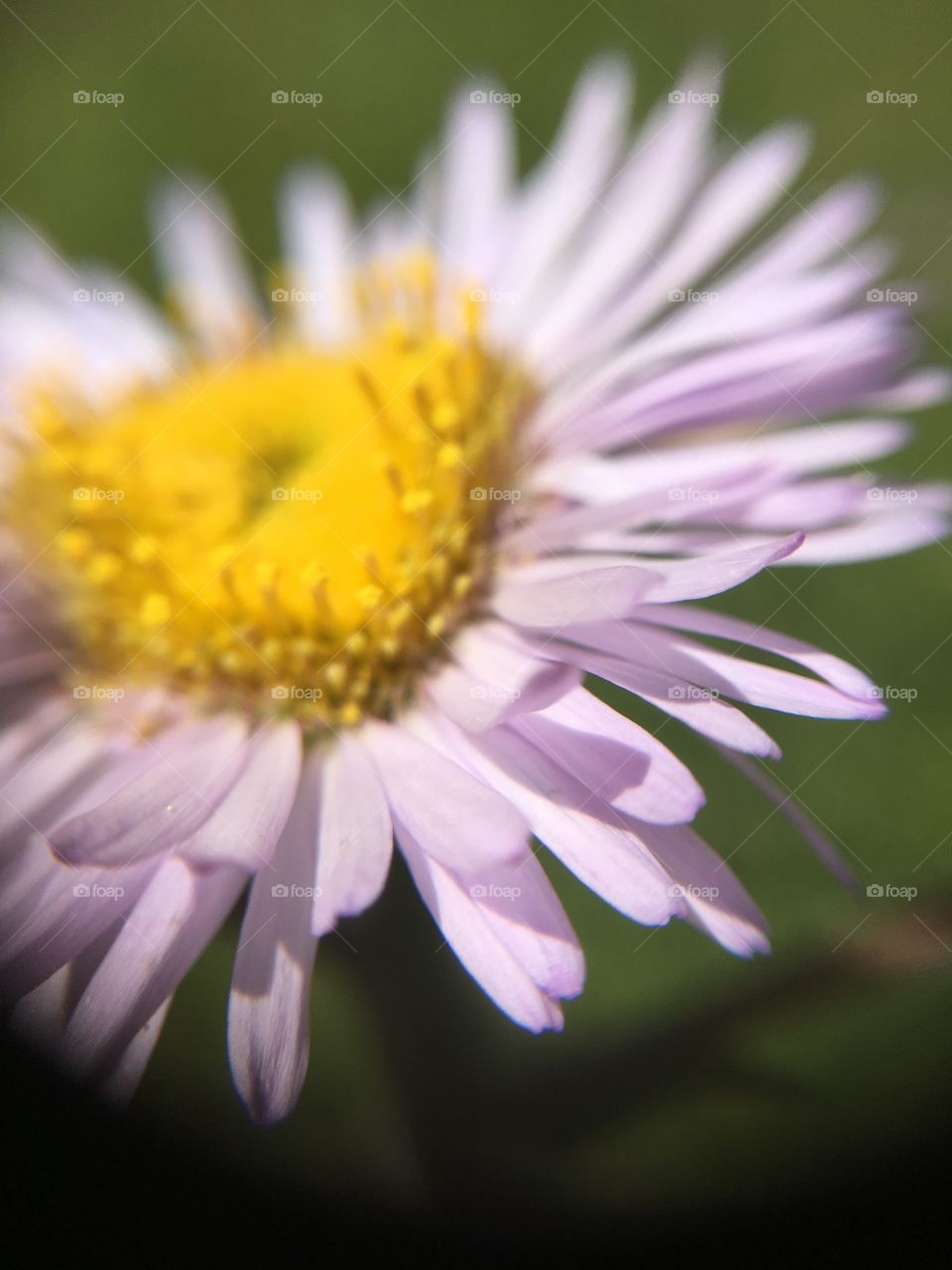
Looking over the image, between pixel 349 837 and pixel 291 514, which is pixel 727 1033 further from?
pixel 291 514

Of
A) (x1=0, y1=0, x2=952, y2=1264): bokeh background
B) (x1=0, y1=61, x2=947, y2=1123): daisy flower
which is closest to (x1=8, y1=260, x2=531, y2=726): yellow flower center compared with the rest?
(x1=0, y1=61, x2=947, y2=1123): daisy flower

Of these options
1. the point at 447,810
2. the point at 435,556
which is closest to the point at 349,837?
the point at 447,810

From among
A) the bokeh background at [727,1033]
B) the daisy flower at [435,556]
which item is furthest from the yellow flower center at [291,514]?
the bokeh background at [727,1033]

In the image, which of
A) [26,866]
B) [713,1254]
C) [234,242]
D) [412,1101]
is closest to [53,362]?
[234,242]

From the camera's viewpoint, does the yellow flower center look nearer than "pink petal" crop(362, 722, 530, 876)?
No

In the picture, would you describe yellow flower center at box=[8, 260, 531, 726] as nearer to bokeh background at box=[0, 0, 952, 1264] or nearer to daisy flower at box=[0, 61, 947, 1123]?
daisy flower at box=[0, 61, 947, 1123]

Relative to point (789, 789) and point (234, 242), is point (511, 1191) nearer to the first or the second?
point (789, 789)

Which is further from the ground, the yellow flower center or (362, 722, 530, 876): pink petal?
the yellow flower center
